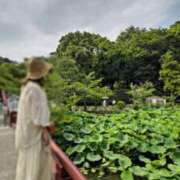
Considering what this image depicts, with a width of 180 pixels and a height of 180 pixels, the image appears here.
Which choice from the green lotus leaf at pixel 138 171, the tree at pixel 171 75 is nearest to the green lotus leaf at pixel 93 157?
the green lotus leaf at pixel 138 171

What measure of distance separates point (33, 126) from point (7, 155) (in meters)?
1.83

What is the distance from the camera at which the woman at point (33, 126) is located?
223 centimetres

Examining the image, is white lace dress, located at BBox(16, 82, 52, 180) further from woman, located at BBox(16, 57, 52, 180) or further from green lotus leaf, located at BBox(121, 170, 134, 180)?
green lotus leaf, located at BBox(121, 170, 134, 180)


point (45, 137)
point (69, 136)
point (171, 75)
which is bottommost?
point (69, 136)

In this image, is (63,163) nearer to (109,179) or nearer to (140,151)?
(109,179)

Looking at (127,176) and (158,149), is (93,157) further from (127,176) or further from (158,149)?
(127,176)

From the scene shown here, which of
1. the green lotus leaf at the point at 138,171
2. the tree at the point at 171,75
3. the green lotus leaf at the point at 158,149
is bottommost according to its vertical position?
the green lotus leaf at the point at 138,171

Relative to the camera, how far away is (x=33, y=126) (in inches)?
88.4

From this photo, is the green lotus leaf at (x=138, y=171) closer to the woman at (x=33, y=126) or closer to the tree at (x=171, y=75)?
the woman at (x=33, y=126)

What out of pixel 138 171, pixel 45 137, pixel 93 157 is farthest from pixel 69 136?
pixel 45 137

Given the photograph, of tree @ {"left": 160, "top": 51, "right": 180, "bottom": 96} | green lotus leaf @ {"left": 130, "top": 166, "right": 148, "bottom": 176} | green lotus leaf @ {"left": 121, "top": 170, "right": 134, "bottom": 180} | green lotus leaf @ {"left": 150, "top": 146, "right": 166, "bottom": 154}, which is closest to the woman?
green lotus leaf @ {"left": 121, "top": 170, "right": 134, "bottom": 180}

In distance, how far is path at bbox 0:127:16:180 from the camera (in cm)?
337

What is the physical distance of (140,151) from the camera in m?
3.79

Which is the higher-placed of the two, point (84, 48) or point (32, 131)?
point (84, 48)
